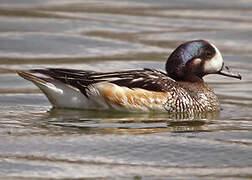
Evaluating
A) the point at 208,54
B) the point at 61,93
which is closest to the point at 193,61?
the point at 208,54

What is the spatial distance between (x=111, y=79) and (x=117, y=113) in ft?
1.38

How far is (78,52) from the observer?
1597 cm

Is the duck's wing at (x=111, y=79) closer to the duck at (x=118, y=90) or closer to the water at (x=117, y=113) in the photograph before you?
the duck at (x=118, y=90)

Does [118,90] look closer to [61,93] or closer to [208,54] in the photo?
[61,93]

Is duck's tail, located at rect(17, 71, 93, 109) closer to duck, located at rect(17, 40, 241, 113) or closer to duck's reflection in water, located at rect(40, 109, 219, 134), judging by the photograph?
duck, located at rect(17, 40, 241, 113)

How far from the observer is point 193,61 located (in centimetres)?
1226

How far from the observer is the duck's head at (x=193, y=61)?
1215 centimetres

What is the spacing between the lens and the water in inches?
350

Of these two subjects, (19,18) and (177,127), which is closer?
(177,127)

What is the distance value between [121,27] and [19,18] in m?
1.91

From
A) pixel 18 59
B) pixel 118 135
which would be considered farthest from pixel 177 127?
pixel 18 59

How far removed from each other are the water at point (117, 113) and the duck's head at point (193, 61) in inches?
24.8

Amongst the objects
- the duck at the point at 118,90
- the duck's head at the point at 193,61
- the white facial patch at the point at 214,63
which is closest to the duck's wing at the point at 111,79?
the duck at the point at 118,90

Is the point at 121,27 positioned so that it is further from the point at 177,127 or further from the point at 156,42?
the point at 177,127
